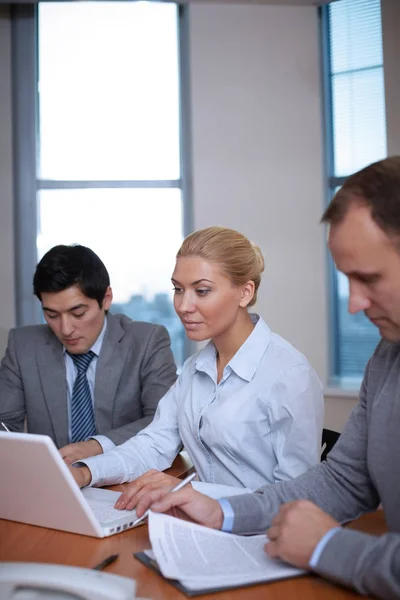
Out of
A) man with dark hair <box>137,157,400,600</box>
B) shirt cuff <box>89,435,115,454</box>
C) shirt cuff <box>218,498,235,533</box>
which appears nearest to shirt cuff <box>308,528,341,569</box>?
man with dark hair <box>137,157,400,600</box>

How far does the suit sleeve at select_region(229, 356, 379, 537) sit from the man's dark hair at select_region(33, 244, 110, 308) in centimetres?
144

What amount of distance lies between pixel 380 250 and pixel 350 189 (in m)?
0.14

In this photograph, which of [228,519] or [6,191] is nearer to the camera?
[228,519]

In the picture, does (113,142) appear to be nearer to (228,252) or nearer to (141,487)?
(228,252)

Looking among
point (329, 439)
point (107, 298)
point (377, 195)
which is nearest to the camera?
point (377, 195)

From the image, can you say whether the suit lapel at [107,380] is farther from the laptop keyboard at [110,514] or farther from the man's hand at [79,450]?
the laptop keyboard at [110,514]

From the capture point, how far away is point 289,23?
4.57 metres

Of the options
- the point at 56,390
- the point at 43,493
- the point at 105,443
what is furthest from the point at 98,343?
the point at 43,493

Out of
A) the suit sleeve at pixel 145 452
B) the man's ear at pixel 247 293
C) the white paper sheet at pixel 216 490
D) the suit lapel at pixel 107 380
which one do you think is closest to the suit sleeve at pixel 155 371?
the suit lapel at pixel 107 380

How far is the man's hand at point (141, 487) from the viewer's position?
1.54 metres

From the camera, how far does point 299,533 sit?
1.12 metres

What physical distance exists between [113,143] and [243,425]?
3.35 meters

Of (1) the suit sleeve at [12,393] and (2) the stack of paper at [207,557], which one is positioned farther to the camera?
(1) the suit sleeve at [12,393]

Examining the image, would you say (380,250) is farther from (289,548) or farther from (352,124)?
(352,124)
